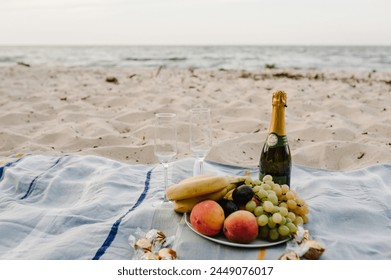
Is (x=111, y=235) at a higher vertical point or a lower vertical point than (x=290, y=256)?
lower

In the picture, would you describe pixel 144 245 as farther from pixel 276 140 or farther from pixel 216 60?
pixel 216 60

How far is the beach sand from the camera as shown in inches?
129

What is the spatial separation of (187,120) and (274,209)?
11.1 ft

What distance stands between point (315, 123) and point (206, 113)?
117 inches

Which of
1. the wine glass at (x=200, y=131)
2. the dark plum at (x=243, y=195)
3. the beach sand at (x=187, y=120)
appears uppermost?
the wine glass at (x=200, y=131)

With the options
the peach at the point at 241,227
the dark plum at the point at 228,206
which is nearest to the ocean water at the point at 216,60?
the dark plum at the point at 228,206

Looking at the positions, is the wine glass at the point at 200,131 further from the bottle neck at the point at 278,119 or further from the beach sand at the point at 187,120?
the beach sand at the point at 187,120

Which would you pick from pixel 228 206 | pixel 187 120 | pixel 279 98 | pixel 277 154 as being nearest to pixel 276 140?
pixel 277 154

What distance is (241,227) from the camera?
1.30 m

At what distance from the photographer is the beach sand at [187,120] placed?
3.28 m

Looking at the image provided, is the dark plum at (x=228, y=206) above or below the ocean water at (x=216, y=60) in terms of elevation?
below

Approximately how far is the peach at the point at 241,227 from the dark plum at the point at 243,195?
3.6 inches
